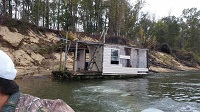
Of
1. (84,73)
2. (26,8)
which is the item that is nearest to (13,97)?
(84,73)

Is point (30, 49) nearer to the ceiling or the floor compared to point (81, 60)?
nearer to the ceiling

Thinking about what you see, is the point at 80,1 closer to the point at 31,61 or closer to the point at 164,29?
the point at 31,61

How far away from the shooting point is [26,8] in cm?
3953

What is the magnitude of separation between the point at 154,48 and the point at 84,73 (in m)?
26.8

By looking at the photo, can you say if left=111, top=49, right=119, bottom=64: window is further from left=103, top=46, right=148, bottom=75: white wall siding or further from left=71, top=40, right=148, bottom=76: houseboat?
left=103, top=46, right=148, bottom=75: white wall siding

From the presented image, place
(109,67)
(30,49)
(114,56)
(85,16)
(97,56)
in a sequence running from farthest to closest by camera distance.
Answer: (85,16) < (30,49) < (97,56) < (114,56) < (109,67)

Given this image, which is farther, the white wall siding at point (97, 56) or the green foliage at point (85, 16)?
the green foliage at point (85, 16)

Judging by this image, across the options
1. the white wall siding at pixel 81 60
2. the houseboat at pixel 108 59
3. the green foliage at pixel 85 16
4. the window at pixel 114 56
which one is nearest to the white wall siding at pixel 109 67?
the houseboat at pixel 108 59

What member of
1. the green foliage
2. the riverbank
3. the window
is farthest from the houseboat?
the green foliage

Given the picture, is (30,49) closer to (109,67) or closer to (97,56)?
(97,56)

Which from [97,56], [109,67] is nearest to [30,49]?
[97,56]

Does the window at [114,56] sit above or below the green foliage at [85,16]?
below

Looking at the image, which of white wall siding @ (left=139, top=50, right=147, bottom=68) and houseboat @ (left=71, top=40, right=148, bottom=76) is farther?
white wall siding @ (left=139, top=50, right=147, bottom=68)

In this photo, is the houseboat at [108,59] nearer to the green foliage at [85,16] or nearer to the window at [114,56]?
the window at [114,56]
